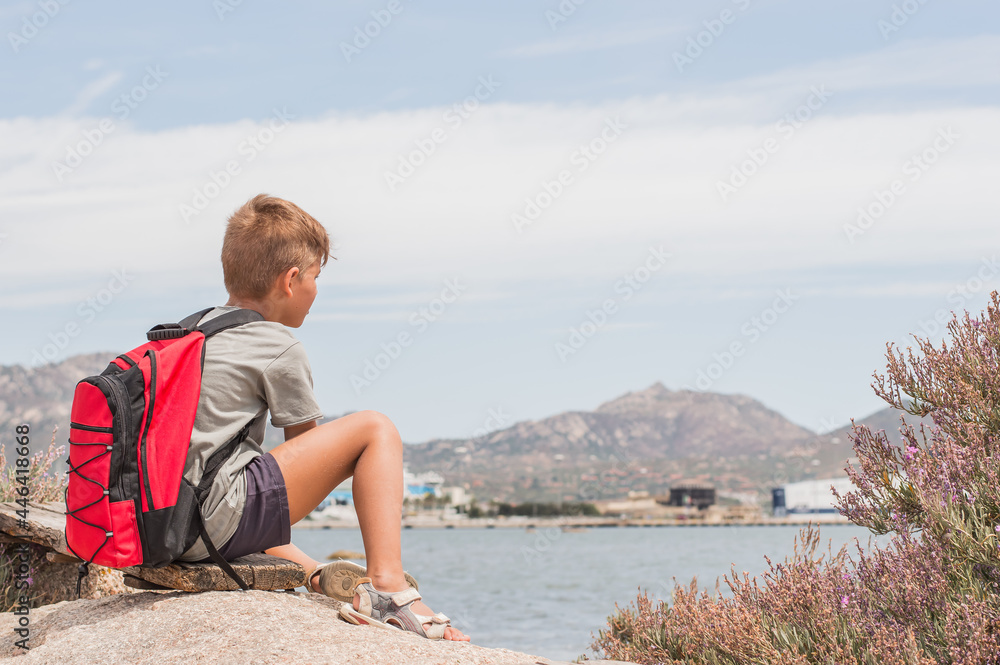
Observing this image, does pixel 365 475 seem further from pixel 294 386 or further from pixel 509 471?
pixel 509 471

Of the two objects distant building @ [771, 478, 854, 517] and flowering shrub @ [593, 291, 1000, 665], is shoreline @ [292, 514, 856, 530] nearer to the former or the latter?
distant building @ [771, 478, 854, 517]

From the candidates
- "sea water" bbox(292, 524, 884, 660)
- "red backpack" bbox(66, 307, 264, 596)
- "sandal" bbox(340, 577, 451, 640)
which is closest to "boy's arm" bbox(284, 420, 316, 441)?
"red backpack" bbox(66, 307, 264, 596)

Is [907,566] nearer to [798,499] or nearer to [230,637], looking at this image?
[230,637]

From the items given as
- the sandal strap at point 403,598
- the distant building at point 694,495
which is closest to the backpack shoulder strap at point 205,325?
the sandal strap at point 403,598

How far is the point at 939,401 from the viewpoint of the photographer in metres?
4.93

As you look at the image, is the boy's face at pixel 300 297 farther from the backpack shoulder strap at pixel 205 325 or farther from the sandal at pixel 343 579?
the sandal at pixel 343 579

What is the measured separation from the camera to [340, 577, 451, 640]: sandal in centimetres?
385

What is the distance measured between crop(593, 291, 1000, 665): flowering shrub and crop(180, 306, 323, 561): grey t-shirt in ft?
8.37

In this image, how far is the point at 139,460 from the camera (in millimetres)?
3645

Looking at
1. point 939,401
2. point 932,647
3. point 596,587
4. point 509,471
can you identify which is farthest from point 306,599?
point 509,471

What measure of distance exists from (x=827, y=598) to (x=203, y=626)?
10.1 feet

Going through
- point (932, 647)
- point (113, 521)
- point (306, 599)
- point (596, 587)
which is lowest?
point (596, 587)

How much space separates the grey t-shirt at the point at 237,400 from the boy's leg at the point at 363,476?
0.13 meters

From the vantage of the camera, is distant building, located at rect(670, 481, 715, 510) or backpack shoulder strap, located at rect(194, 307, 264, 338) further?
distant building, located at rect(670, 481, 715, 510)
